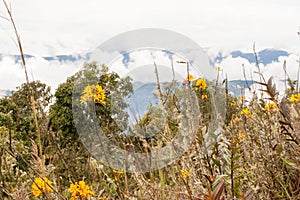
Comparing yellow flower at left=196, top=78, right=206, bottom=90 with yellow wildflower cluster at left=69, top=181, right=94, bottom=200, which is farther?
yellow flower at left=196, top=78, right=206, bottom=90

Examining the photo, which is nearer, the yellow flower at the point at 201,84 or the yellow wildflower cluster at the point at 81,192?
the yellow wildflower cluster at the point at 81,192

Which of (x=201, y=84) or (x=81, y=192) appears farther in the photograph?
(x=201, y=84)

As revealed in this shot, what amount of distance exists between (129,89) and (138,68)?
163mm

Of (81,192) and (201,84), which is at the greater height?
(201,84)

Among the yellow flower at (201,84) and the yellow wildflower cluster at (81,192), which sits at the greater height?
the yellow flower at (201,84)

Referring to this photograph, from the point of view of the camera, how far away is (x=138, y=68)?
276 cm

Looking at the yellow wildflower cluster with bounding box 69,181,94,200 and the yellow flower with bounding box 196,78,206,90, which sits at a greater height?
the yellow flower with bounding box 196,78,206,90

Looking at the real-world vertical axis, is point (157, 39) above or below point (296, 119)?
above

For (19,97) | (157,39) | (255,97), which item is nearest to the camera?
(255,97)

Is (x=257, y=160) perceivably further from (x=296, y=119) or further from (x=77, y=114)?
(x=77, y=114)

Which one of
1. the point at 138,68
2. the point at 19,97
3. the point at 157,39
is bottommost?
the point at 19,97

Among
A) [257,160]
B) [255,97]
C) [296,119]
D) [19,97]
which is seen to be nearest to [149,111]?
[255,97]

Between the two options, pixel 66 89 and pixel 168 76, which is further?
pixel 66 89

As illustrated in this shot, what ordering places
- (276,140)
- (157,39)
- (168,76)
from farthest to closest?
(157,39) → (168,76) → (276,140)
